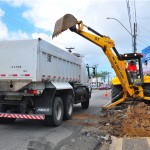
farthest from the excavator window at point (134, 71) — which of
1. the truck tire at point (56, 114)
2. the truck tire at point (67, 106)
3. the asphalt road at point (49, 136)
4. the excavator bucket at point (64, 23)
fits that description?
the truck tire at point (56, 114)

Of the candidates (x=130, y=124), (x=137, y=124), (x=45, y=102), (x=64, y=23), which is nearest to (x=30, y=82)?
(x=45, y=102)

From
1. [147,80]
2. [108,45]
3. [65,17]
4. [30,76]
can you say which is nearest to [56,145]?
[30,76]

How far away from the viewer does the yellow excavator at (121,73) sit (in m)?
13.7

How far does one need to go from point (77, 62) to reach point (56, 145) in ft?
25.7

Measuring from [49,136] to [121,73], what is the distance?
18.3 feet

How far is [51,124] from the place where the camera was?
38.8 ft

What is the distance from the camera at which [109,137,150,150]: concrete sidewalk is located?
816 centimetres

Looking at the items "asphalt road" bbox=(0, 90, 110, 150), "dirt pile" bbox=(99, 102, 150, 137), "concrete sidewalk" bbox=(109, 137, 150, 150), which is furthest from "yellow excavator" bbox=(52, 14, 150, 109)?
"concrete sidewalk" bbox=(109, 137, 150, 150)

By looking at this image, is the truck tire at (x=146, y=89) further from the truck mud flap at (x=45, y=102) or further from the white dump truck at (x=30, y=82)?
the truck mud flap at (x=45, y=102)

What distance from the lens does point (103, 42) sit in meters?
14.0

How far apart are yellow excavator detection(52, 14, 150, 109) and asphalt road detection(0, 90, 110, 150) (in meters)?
2.70

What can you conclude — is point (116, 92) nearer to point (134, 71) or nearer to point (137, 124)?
point (134, 71)

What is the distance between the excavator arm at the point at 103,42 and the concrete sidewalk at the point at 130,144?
16.4 feet

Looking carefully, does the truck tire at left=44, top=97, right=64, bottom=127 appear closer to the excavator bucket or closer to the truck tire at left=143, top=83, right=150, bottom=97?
the excavator bucket
